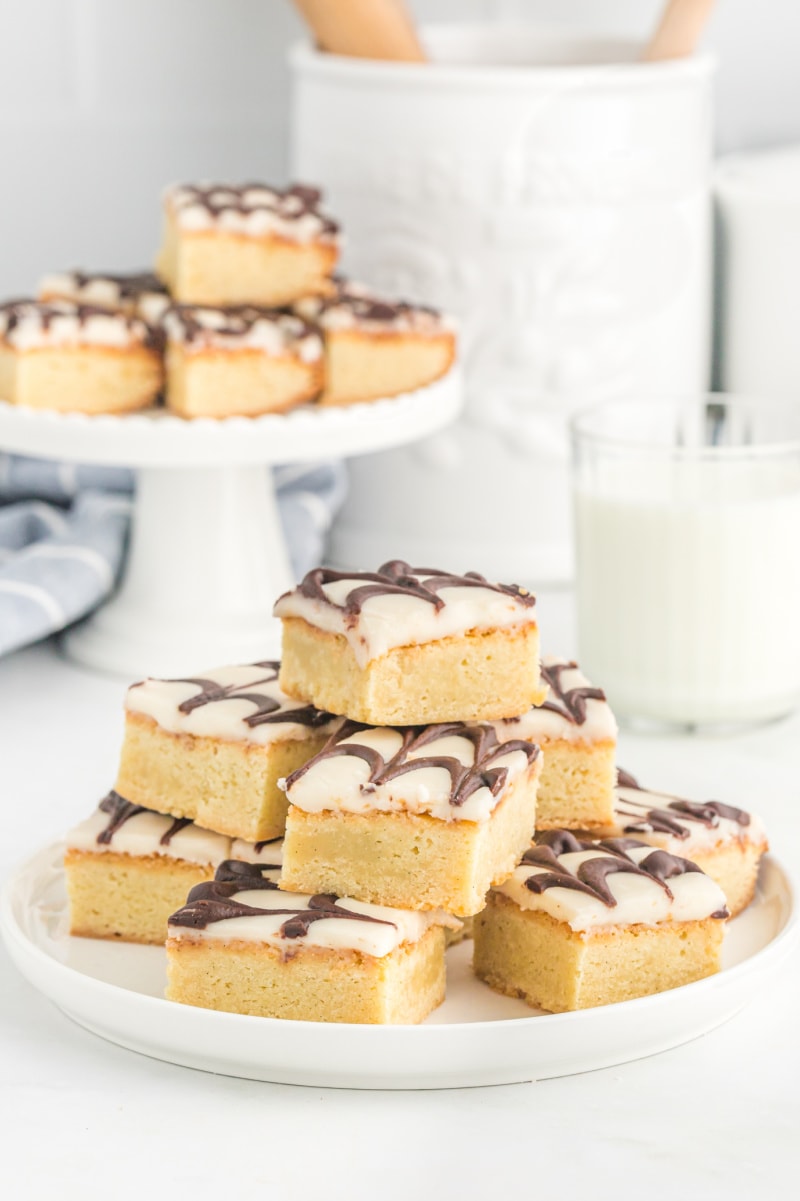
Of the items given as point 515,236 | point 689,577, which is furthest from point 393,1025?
point 515,236

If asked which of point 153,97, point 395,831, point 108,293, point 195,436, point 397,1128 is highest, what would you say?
point 153,97

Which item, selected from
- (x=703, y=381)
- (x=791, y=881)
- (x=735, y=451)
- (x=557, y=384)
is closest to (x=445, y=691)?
(x=791, y=881)

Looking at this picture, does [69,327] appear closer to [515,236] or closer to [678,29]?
[515,236]

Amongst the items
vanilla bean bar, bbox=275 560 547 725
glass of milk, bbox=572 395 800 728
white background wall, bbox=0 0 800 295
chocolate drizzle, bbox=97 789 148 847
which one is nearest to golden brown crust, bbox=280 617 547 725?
vanilla bean bar, bbox=275 560 547 725

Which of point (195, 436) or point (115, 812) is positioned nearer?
point (115, 812)

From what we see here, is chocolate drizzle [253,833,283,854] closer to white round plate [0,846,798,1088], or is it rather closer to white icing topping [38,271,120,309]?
white round plate [0,846,798,1088]

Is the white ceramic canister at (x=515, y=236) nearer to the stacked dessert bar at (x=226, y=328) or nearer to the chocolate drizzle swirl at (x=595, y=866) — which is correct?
the stacked dessert bar at (x=226, y=328)

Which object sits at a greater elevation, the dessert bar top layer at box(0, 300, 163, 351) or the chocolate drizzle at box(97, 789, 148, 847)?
the dessert bar top layer at box(0, 300, 163, 351)
